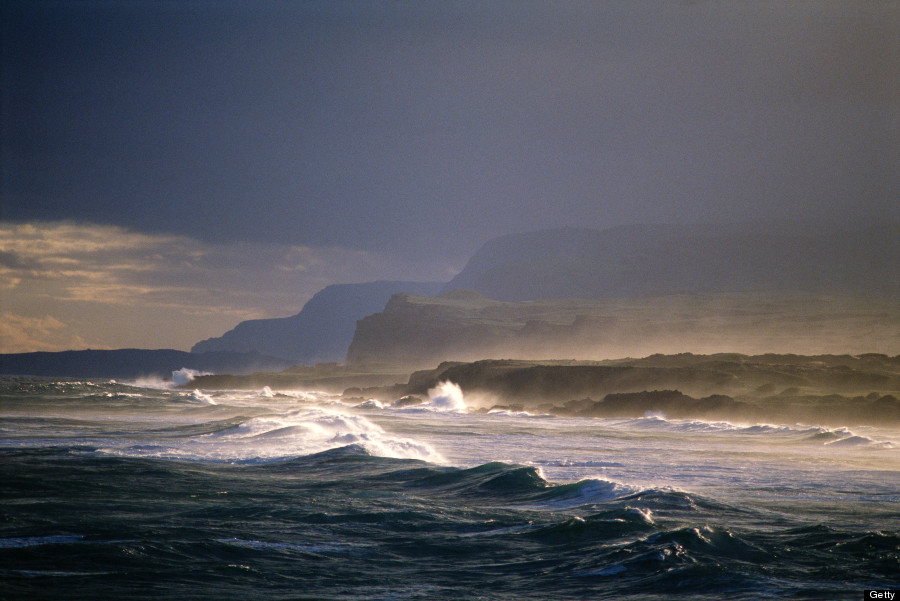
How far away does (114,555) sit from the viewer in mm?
10102

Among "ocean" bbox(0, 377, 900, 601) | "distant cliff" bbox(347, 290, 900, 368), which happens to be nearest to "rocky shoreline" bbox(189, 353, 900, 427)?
"ocean" bbox(0, 377, 900, 601)

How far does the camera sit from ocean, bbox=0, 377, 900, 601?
30.0ft

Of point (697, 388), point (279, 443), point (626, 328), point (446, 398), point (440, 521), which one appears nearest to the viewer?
point (440, 521)

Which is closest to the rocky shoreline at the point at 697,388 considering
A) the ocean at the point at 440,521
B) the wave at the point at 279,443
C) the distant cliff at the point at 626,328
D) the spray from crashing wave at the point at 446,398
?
the spray from crashing wave at the point at 446,398

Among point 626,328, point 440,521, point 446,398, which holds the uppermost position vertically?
point 626,328

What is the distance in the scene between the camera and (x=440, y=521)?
12852 millimetres

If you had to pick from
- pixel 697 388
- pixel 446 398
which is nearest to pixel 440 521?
pixel 697 388

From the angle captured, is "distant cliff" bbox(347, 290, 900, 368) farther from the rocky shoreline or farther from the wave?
the wave

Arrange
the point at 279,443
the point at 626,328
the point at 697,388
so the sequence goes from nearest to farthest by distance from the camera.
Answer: the point at 279,443
the point at 697,388
the point at 626,328

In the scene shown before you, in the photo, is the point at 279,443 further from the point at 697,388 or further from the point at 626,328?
the point at 626,328

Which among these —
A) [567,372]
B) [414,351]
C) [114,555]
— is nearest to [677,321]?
[414,351]

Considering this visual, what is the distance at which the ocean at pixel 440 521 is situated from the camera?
9.13 metres

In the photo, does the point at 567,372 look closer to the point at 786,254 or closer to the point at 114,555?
the point at 114,555

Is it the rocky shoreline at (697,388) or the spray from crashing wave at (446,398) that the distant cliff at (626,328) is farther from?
the spray from crashing wave at (446,398)
